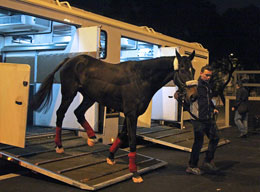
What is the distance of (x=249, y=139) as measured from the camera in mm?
10102

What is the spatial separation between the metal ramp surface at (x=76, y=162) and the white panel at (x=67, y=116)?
0.48m

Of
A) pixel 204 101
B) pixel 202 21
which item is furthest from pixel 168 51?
pixel 202 21

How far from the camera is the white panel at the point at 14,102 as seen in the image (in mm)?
5051

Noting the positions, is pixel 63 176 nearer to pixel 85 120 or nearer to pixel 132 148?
pixel 132 148

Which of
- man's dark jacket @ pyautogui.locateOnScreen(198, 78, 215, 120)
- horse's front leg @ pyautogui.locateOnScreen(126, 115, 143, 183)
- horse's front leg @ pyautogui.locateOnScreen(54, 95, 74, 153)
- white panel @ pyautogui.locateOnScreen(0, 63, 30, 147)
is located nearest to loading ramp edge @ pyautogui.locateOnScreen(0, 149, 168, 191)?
horse's front leg @ pyautogui.locateOnScreen(126, 115, 143, 183)

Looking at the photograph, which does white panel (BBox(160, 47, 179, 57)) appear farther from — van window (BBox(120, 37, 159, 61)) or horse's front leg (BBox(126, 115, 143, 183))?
horse's front leg (BBox(126, 115, 143, 183))

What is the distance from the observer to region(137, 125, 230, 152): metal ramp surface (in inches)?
311

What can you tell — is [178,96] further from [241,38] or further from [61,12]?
[241,38]

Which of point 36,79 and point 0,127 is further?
point 36,79

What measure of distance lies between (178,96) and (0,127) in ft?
9.11

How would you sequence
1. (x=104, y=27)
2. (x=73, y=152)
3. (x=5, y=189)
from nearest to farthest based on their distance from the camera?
(x=5, y=189)
(x=73, y=152)
(x=104, y=27)

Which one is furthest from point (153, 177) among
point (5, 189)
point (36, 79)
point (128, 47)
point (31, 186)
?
point (128, 47)

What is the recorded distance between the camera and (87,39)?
21.9 ft

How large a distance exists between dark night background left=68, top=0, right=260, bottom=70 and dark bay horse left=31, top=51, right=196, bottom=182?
74.0 ft
